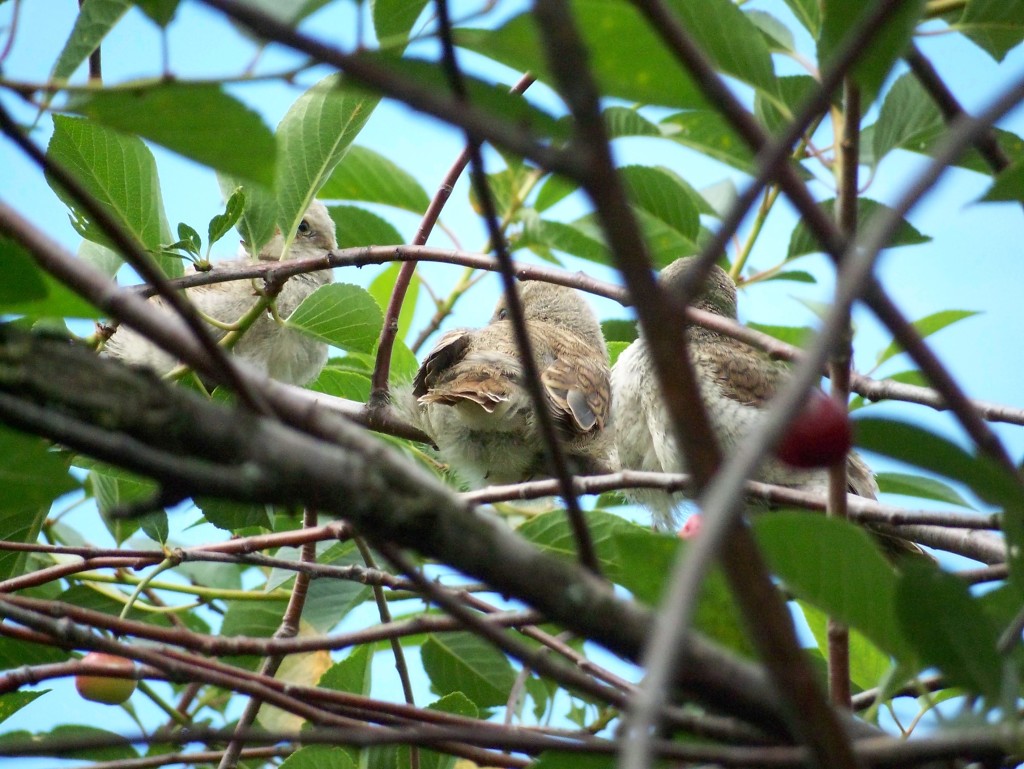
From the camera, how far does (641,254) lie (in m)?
0.65

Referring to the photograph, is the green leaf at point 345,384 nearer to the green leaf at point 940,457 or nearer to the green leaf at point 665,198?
the green leaf at point 665,198

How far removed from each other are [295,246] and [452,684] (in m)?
3.46

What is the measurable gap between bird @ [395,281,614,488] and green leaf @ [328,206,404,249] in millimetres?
411

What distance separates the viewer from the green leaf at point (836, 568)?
991 mm

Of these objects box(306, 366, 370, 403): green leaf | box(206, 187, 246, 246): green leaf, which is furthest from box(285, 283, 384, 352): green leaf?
box(306, 366, 370, 403): green leaf

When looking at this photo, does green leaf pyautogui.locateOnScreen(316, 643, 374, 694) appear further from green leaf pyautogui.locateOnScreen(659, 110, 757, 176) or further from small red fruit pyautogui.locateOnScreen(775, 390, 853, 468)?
green leaf pyautogui.locateOnScreen(659, 110, 757, 176)

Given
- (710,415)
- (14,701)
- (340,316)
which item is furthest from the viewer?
(710,415)

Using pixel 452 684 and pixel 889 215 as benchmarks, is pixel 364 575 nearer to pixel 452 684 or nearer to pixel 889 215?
pixel 452 684

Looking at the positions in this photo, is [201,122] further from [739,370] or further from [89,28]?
[739,370]

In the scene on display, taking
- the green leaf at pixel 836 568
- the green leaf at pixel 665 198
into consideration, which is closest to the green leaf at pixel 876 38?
the green leaf at pixel 836 568

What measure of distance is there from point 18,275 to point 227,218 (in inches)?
50.6

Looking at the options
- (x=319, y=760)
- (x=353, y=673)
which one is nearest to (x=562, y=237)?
(x=353, y=673)

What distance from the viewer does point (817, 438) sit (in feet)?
3.14

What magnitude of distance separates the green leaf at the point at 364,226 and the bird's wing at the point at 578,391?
29.4 inches
